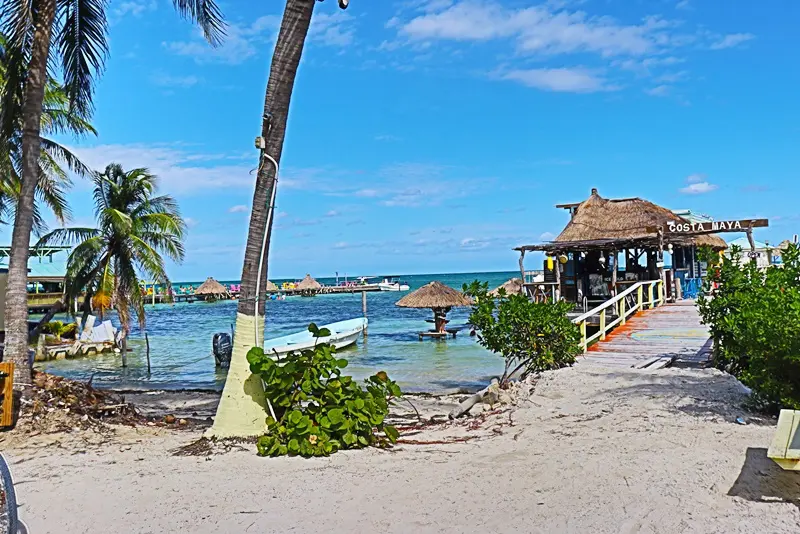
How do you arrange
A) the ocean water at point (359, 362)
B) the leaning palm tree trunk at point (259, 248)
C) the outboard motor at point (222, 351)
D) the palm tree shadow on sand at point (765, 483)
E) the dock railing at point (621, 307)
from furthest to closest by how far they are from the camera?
1. the outboard motor at point (222, 351)
2. the ocean water at point (359, 362)
3. the dock railing at point (621, 307)
4. the leaning palm tree trunk at point (259, 248)
5. the palm tree shadow on sand at point (765, 483)

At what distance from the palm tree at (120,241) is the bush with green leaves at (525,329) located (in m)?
12.5

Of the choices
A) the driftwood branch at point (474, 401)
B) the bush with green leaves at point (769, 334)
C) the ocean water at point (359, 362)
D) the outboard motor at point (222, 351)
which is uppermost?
the bush with green leaves at point (769, 334)

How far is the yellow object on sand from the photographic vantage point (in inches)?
160

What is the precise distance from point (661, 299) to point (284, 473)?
16.2 meters

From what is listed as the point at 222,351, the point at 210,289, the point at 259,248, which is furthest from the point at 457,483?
the point at 210,289

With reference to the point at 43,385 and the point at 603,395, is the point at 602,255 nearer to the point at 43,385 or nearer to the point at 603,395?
the point at 603,395

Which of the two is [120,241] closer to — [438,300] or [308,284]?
[438,300]

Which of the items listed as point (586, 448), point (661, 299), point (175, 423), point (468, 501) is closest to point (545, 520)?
point (468, 501)

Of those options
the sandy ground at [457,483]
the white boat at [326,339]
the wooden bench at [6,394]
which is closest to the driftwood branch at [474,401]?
the sandy ground at [457,483]

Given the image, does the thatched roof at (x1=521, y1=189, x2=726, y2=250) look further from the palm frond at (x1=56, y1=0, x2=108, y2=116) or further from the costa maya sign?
the palm frond at (x1=56, y1=0, x2=108, y2=116)

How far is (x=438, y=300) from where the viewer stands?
27.9 metres

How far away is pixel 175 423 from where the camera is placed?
317 inches

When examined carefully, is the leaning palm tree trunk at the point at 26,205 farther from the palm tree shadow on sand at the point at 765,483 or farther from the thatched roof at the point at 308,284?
the thatched roof at the point at 308,284

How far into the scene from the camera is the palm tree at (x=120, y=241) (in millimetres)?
18859
